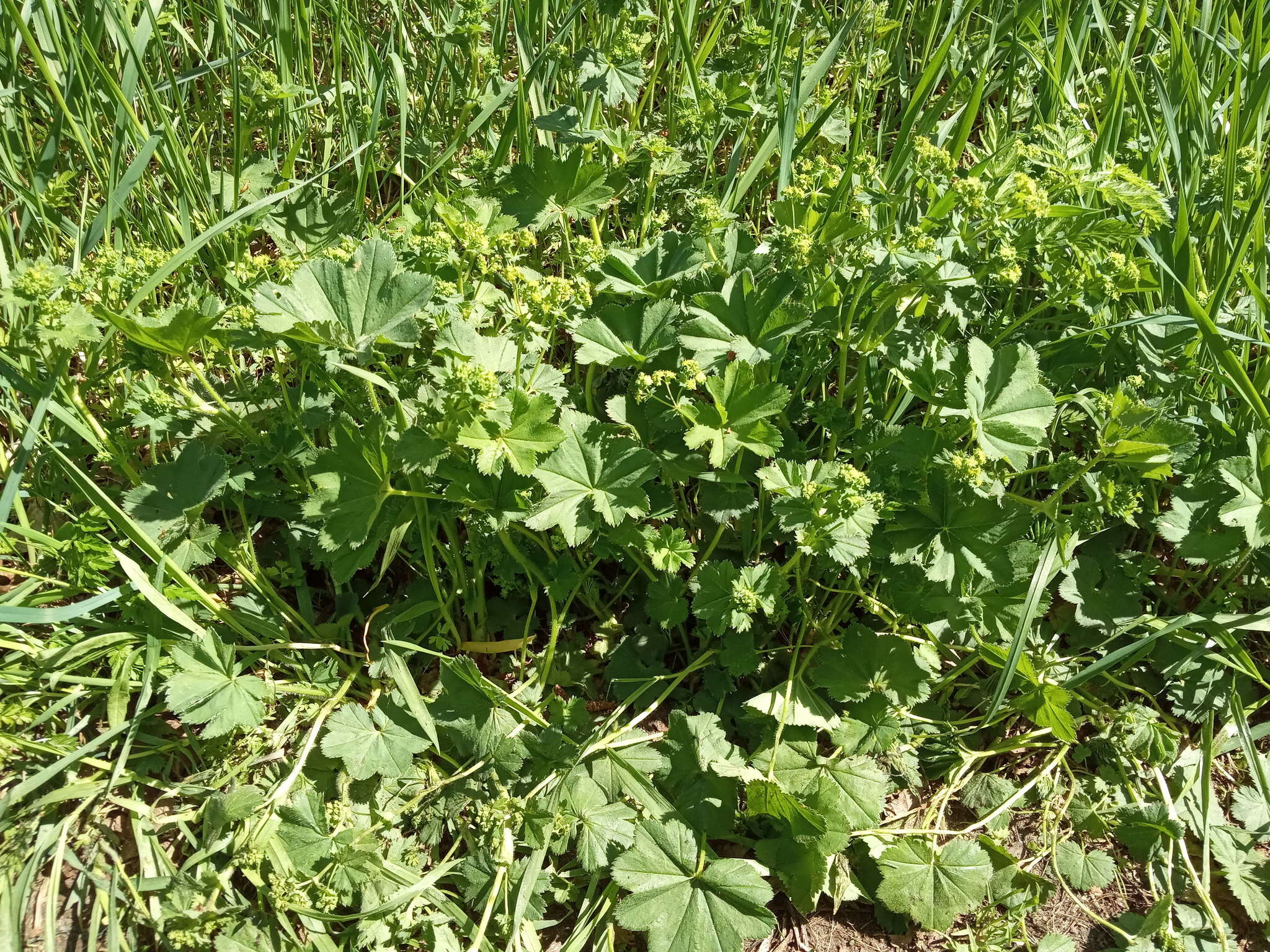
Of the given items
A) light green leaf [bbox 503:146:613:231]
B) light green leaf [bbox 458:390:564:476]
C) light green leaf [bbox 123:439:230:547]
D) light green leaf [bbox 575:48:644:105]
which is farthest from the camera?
light green leaf [bbox 575:48:644:105]

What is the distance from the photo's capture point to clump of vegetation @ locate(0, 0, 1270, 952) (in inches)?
88.1

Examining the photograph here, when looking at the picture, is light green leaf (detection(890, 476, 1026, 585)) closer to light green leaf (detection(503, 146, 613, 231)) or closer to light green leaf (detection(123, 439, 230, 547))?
light green leaf (detection(503, 146, 613, 231))

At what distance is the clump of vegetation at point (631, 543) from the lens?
2238 millimetres

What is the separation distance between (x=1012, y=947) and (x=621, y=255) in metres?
2.02

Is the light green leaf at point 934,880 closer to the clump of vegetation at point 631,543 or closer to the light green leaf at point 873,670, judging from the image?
the clump of vegetation at point 631,543

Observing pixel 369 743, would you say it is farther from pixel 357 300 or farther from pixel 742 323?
pixel 742 323

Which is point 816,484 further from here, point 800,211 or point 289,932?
point 289,932

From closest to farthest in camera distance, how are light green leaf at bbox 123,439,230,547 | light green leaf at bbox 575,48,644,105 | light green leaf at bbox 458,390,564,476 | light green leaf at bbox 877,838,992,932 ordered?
light green leaf at bbox 458,390,564,476
light green leaf at bbox 877,838,992,932
light green leaf at bbox 123,439,230,547
light green leaf at bbox 575,48,644,105

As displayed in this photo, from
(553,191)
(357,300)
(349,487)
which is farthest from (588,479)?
(553,191)

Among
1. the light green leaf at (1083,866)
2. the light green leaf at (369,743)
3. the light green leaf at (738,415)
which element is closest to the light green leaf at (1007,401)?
the light green leaf at (738,415)

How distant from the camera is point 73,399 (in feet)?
8.02

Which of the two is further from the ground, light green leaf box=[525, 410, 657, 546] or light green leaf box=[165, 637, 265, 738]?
light green leaf box=[525, 410, 657, 546]

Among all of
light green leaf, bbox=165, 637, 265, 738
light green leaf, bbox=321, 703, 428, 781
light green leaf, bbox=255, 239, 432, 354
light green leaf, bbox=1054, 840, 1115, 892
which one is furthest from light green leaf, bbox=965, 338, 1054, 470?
light green leaf, bbox=165, 637, 265, 738

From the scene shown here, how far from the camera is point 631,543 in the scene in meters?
2.37
